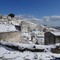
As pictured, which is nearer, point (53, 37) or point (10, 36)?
point (10, 36)

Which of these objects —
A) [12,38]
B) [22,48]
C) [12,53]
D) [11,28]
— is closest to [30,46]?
[22,48]

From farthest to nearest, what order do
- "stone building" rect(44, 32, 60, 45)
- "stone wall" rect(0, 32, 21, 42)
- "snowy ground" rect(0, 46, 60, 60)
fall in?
"stone building" rect(44, 32, 60, 45) → "stone wall" rect(0, 32, 21, 42) → "snowy ground" rect(0, 46, 60, 60)

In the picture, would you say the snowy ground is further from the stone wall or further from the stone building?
the stone building

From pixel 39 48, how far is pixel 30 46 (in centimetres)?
29

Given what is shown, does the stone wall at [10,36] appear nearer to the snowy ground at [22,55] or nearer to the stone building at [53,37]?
the stone building at [53,37]

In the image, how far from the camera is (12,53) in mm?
4895

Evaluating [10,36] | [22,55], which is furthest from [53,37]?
[22,55]

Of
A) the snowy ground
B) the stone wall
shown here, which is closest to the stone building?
the stone wall

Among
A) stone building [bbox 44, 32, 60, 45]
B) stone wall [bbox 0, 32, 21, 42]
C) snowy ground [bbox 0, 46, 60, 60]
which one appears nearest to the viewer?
snowy ground [bbox 0, 46, 60, 60]

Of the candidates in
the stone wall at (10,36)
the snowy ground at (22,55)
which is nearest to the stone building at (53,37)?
the stone wall at (10,36)

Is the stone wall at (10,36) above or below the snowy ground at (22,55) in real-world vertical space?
above

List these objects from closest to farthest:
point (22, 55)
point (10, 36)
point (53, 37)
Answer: point (22, 55) → point (10, 36) → point (53, 37)

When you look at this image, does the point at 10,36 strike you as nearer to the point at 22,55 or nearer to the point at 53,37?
the point at 53,37

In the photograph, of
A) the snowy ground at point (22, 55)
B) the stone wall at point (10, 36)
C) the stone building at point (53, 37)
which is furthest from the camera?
the stone building at point (53, 37)
